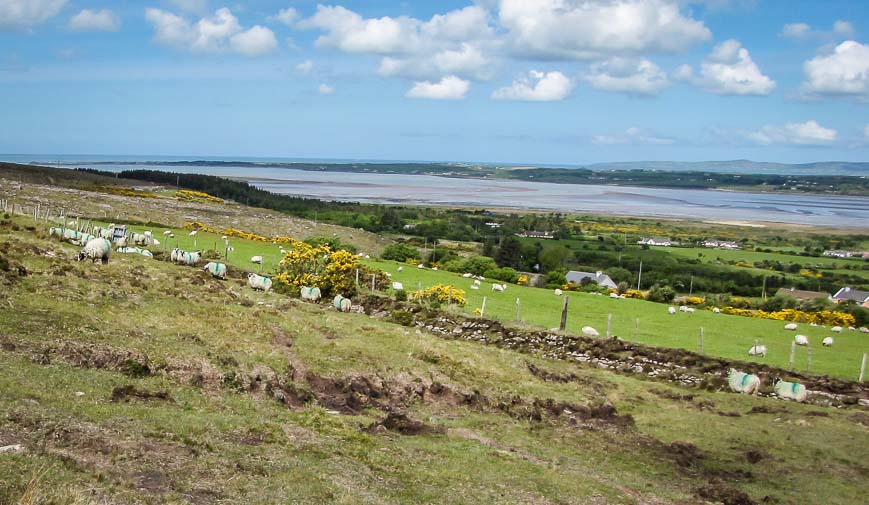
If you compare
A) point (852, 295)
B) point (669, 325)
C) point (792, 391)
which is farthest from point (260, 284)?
point (852, 295)

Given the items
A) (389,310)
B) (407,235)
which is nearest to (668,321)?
(389,310)

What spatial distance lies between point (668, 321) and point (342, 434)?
2994cm

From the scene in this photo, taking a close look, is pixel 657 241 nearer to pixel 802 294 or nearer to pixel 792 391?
pixel 802 294

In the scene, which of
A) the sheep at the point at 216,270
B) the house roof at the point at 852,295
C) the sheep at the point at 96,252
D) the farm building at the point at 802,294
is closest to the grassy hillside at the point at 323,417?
the sheep at the point at 96,252

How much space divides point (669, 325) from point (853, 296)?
161 ft

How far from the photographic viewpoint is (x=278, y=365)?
66.7 feet

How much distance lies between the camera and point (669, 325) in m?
40.3

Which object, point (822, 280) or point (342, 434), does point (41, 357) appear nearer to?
point (342, 434)

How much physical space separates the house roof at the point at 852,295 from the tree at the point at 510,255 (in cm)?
3449

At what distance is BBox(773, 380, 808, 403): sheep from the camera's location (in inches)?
1054

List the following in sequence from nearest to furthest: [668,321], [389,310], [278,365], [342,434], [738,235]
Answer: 1. [342,434]
2. [278,365]
3. [389,310]
4. [668,321]
5. [738,235]

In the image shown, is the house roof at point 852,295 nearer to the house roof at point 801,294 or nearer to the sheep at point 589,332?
the house roof at point 801,294

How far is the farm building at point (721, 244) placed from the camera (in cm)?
13245

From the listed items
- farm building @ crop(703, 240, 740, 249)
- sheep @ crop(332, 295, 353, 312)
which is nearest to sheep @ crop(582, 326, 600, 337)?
sheep @ crop(332, 295, 353, 312)
